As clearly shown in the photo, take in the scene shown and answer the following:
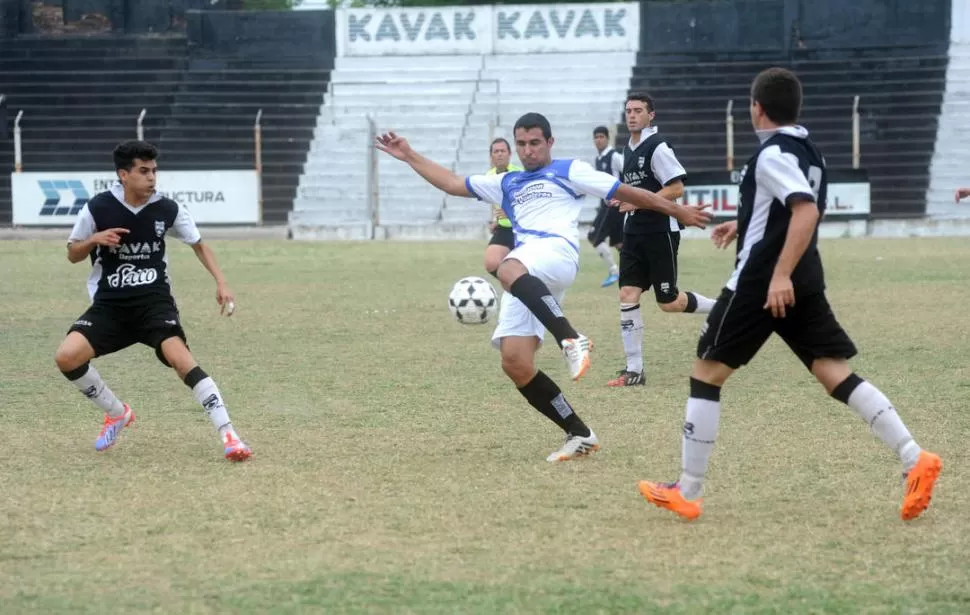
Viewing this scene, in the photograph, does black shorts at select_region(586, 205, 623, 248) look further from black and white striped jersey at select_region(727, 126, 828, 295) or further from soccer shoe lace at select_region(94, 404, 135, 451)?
black and white striped jersey at select_region(727, 126, 828, 295)

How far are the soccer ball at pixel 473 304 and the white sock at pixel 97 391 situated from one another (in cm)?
247

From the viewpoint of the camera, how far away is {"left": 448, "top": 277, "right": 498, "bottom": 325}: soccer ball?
30.3 ft

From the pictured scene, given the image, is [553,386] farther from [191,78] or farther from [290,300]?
[191,78]

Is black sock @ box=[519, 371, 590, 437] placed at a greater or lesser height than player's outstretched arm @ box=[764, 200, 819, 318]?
lesser

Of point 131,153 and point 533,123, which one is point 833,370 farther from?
point 131,153

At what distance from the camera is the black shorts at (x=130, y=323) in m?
7.34

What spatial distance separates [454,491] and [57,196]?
26.5 meters

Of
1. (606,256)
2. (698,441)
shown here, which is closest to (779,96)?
(698,441)

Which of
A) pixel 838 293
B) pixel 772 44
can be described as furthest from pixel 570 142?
pixel 838 293

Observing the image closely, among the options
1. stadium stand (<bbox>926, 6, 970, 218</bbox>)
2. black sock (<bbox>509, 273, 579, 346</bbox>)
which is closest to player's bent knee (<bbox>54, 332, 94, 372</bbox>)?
black sock (<bbox>509, 273, 579, 346</bbox>)

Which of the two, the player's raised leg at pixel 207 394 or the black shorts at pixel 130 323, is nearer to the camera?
the player's raised leg at pixel 207 394

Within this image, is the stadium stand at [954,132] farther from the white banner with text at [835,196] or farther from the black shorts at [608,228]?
the black shorts at [608,228]

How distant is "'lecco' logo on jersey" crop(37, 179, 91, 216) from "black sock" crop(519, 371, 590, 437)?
2544 cm

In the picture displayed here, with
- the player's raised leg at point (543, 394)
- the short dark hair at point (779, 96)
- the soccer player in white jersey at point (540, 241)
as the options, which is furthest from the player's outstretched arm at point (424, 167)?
the short dark hair at point (779, 96)
